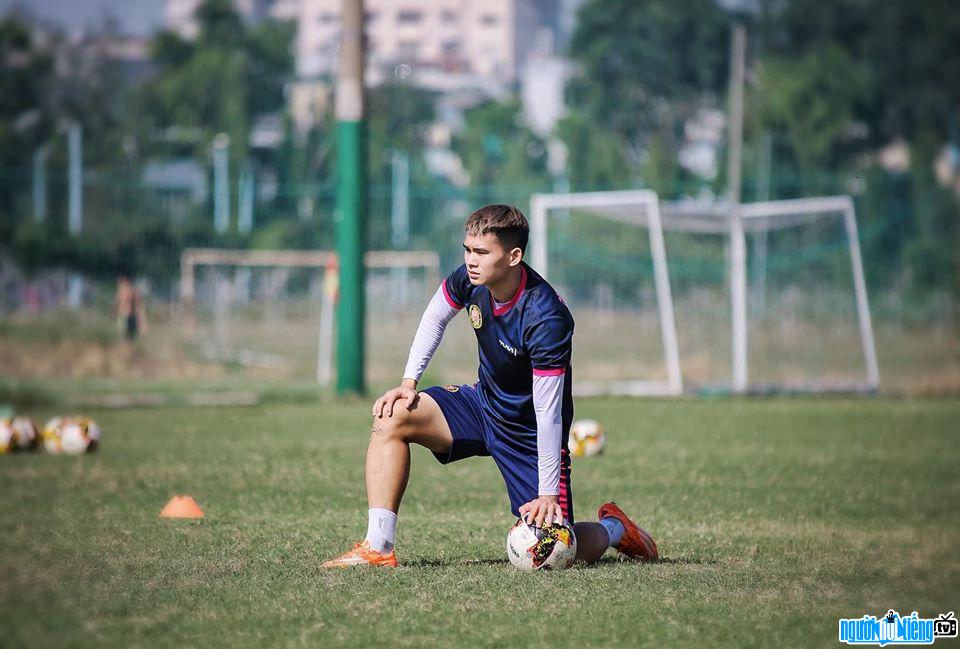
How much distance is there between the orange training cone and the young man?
75.5 inches

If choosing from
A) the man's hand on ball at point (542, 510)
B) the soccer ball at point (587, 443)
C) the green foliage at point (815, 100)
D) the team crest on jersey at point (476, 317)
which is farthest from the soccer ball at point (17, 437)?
the green foliage at point (815, 100)

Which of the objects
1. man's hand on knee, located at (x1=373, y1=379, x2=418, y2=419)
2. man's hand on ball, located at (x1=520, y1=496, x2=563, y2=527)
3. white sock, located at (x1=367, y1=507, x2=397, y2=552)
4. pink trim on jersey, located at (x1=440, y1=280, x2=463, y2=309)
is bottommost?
white sock, located at (x1=367, y1=507, x2=397, y2=552)

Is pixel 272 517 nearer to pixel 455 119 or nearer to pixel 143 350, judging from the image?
pixel 143 350

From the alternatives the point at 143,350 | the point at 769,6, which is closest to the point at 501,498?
the point at 143,350

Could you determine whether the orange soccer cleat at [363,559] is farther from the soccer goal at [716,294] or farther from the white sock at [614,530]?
the soccer goal at [716,294]

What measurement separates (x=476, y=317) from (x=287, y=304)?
17632 millimetres

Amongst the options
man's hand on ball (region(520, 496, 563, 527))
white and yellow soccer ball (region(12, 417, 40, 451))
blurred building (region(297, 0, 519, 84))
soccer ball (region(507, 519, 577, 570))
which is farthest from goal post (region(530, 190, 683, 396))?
man's hand on ball (region(520, 496, 563, 527))

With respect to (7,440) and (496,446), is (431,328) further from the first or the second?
(7,440)

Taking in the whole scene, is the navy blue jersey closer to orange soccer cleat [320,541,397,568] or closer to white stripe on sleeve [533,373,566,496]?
white stripe on sleeve [533,373,566,496]

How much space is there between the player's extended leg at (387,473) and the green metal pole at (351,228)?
35.9ft

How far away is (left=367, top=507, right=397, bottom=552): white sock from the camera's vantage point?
20.9ft

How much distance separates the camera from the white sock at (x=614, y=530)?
671cm

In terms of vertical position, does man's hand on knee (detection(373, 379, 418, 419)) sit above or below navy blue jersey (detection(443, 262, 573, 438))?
below

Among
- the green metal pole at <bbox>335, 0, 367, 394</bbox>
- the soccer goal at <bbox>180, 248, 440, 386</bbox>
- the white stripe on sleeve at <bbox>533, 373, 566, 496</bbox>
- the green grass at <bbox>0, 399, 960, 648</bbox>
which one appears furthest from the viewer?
the soccer goal at <bbox>180, 248, 440, 386</bbox>
